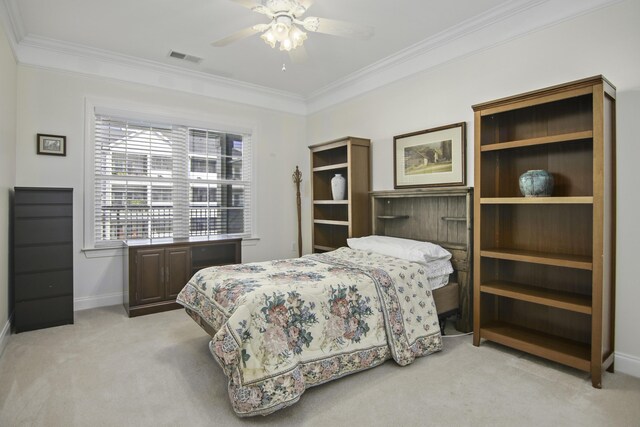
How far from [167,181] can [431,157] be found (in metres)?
3.22

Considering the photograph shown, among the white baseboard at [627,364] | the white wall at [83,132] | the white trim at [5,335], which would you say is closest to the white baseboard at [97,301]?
the white wall at [83,132]

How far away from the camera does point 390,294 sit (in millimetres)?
2730

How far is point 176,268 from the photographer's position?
401 centimetres

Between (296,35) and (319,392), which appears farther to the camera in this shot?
(296,35)

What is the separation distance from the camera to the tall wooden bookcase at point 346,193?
14.1ft

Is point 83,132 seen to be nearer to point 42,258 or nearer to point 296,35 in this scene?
point 42,258

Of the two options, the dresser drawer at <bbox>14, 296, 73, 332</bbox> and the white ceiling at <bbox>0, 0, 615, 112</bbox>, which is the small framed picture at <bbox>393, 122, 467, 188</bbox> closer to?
the white ceiling at <bbox>0, 0, 615, 112</bbox>

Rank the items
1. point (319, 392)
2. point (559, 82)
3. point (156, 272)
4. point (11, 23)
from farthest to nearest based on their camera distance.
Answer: point (156, 272), point (11, 23), point (559, 82), point (319, 392)

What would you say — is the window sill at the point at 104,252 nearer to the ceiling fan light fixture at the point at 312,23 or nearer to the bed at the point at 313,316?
the bed at the point at 313,316

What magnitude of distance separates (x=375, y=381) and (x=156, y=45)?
383 centimetres

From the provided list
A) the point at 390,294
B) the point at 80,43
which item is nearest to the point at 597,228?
the point at 390,294

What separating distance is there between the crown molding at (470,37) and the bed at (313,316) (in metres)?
1.95

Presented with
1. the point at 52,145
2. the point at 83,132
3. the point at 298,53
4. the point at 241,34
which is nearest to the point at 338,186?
the point at 298,53

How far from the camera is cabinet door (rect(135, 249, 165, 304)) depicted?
3.79 metres
